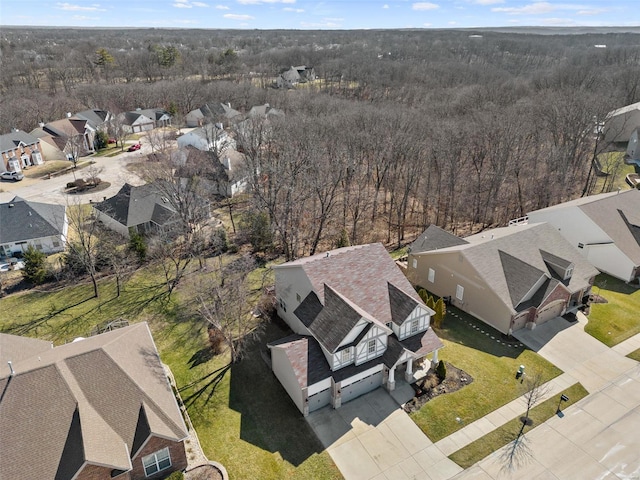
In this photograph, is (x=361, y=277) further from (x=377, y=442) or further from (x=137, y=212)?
(x=137, y=212)

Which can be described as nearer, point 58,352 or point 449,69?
point 58,352

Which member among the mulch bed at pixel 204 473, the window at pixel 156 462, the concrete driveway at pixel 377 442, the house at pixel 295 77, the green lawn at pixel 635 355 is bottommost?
the green lawn at pixel 635 355

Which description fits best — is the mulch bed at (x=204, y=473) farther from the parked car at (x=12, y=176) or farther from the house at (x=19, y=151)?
the house at (x=19, y=151)

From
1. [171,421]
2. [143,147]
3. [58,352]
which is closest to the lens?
[171,421]

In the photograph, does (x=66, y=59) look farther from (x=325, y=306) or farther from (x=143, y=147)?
(x=325, y=306)

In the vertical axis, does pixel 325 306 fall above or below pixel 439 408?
above

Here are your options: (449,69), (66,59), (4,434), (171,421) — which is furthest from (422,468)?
(66,59)

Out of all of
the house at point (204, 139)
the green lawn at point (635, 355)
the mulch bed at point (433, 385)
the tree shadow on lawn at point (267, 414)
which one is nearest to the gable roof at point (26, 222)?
the house at point (204, 139)
